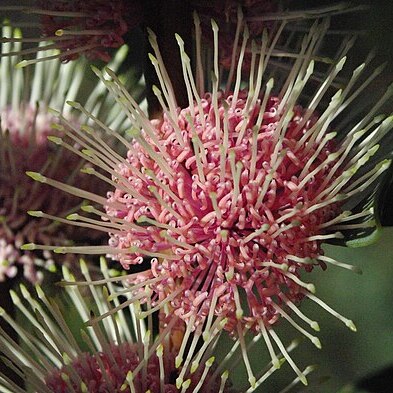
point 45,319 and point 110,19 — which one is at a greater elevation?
point 110,19

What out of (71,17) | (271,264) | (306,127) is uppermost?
(71,17)

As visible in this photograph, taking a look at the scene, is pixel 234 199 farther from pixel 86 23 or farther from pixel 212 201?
pixel 86 23

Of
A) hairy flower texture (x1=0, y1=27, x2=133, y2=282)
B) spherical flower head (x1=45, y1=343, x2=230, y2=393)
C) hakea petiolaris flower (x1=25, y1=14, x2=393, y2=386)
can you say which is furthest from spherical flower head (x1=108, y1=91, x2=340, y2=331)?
hairy flower texture (x1=0, y1=27, x2=133, y2=282)

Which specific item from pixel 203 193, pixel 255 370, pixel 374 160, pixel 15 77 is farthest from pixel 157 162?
pixel 255 370

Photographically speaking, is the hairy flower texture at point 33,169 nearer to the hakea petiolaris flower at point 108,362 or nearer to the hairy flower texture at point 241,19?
the hakea petiolaris flower at point 108,362

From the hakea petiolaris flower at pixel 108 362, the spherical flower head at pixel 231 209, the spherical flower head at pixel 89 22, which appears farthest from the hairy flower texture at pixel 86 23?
the hakea petiolaris flower at pixel 108 362

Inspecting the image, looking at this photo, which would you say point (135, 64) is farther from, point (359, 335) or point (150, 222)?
point (359, 335)

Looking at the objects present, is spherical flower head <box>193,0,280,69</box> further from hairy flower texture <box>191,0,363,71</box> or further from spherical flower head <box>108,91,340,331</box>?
spherical flower head <box>108,91,340,331</box>
